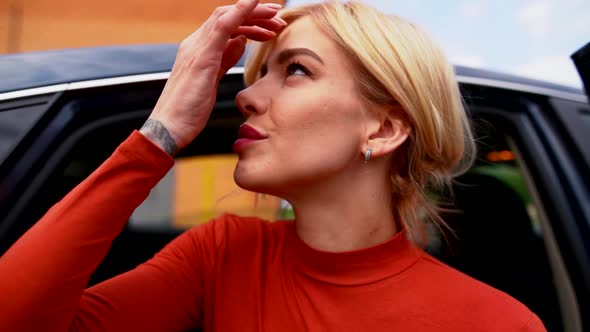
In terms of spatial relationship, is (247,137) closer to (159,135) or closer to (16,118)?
→ (159,135)

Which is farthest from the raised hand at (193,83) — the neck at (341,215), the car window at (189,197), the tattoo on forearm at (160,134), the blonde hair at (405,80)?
the car window at (189,197)

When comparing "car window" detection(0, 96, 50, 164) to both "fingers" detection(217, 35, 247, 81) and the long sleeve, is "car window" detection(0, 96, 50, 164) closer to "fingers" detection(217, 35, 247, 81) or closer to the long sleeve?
the long sleeve

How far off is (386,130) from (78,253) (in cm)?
92

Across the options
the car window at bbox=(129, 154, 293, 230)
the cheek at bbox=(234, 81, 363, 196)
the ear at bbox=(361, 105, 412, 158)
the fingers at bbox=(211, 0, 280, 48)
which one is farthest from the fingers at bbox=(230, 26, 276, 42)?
the car window at bbox=(129, 154, 293, 230)

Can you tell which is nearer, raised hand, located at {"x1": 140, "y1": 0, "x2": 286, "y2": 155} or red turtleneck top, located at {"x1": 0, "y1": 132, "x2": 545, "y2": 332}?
red turtleneck top, located at {"x1": 0, "y1": 132, "x2": 545, "y2": 332}

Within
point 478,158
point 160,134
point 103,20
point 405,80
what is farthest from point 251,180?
point 103,20

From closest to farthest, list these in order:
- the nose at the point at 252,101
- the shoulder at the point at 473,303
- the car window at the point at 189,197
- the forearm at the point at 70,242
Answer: the forearm at the point at 70,242, the shoulder at the point at 473,303, the nose at the point at 252,101, the car window at the point at 189,197

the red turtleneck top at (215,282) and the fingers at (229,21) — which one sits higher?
the fingers at (229,21)

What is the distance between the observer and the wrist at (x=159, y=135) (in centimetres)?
117

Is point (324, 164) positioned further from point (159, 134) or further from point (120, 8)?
point (120, 8)

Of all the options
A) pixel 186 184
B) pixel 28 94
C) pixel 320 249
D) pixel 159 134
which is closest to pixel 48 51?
pixel 28 94

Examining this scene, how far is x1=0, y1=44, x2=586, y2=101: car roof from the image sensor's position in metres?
1.22

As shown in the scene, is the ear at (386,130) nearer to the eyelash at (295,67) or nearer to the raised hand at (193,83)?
the eyelash at (295,67)

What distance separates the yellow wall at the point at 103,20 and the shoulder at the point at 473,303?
5.63ft
